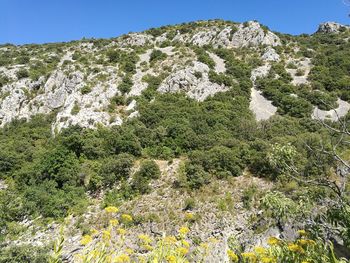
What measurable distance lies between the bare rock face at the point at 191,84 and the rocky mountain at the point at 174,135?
15 centimetres

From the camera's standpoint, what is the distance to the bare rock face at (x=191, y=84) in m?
38.0

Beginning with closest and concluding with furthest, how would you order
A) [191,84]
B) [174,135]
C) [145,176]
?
[145,176] < [174,135] < [191,84]

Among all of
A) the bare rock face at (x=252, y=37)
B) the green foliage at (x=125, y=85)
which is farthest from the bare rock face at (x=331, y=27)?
the green foliage at (x=125, y=85)

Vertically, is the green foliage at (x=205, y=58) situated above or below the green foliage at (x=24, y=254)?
above

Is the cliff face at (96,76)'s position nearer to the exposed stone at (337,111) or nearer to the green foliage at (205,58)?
the green foliage at (205,58)

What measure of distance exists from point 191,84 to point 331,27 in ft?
156

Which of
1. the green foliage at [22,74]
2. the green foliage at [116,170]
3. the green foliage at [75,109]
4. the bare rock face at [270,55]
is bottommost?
the green foliage at [116,170]

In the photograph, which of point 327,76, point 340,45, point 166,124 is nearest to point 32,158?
point 166,124

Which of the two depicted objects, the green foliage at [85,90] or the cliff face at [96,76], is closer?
the cliff face at [96,76]

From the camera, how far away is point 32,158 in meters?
27.1

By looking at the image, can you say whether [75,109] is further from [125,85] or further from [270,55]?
[270,55]

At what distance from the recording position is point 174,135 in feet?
89.6

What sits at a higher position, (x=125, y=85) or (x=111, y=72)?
(x=111, y=72)

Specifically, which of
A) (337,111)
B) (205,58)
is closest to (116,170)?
(337,111)
